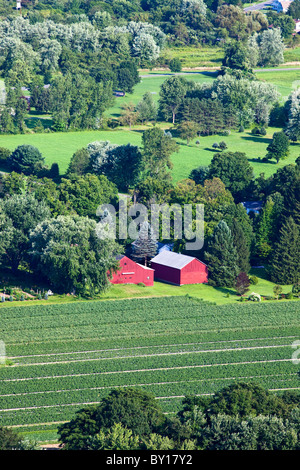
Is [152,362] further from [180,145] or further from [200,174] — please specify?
[180,145]

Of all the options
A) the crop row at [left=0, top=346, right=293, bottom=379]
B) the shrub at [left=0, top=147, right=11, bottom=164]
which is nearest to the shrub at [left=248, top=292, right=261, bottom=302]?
the crop row at [left=0, top=346, right=293, bottom=379]

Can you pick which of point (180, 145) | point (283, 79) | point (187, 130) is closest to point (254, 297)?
point (180, 145)

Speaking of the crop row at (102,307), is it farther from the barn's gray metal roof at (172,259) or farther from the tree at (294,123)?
the tree at (294,123)

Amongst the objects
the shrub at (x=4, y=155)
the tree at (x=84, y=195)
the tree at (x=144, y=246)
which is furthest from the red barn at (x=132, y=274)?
the shrub at (x=4, y=155)

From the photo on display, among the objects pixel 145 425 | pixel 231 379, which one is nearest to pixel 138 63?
pixel 231 379

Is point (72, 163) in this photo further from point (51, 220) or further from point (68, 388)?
point (68, 388)
